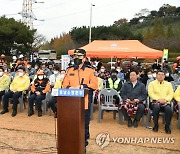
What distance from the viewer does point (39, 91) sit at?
7996 millimetres

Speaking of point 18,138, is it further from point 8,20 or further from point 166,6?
point 166,6

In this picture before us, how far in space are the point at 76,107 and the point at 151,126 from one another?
352cm

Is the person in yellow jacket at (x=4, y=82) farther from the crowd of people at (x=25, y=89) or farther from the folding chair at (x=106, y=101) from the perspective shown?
the folding chair at (x=106, y=101)

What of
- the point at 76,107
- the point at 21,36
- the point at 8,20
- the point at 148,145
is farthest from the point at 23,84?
the point at 8,20

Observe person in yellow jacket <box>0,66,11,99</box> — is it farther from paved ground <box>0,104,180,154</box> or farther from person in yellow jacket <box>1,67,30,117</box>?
paved ground <box>0,104,180,154</box>

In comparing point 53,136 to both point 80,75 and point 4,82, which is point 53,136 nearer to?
point 80,75

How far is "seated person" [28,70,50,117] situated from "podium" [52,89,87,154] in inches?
165

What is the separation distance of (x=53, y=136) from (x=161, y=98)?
2.44 metres

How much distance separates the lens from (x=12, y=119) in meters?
7.48

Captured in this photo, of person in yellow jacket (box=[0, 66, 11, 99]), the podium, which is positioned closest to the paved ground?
person in yellow jacket (box=[0, 66, 11, 99])

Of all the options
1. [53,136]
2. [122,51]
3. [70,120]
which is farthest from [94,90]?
[122,51]

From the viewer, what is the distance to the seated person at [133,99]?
666 centimetres

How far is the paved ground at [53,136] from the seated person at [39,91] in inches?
10.9

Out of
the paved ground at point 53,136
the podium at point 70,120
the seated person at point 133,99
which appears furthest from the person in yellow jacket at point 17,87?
the podium at point 70,120
